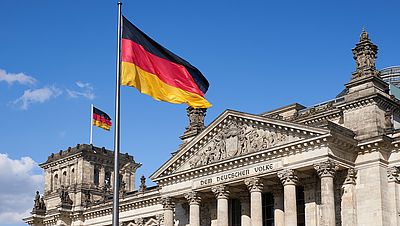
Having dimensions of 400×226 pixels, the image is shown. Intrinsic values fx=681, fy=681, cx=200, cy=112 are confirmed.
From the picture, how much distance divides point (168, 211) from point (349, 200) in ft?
52.0

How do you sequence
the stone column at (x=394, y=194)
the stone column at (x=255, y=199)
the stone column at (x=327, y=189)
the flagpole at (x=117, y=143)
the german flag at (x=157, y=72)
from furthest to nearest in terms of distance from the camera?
the stone column at (x=255, y=199)
the stone column at (x=394, y=194)
the stone column at (x=327, y=189)
the german flag at (x=157, y=72)
the flagpole at (x=117, y=143)

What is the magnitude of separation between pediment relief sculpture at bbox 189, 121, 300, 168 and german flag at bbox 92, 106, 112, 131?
22.5 m

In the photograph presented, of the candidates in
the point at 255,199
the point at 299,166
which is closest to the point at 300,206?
the point at 255,199

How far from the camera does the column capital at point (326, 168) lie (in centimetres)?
4394

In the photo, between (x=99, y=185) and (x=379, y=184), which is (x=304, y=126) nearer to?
(x=379, y=184)

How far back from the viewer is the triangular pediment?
46.7m

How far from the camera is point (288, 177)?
4588cm

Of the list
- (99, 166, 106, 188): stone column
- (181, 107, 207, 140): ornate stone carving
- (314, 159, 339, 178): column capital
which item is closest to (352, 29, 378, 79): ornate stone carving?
(314, 159, 339, 178): column capital

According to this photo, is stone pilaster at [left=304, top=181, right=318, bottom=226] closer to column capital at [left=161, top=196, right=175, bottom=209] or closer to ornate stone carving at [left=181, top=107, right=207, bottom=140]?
column capital at [left=161, top=196, right=175, bottom=209]

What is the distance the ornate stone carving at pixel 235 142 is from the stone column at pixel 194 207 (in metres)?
2.34

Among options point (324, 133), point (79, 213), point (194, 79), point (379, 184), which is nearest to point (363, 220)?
point (379, 184)

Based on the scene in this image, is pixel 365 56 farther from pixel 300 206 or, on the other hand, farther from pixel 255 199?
pixel 255 199

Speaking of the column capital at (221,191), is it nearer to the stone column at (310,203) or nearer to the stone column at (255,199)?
the stone column at (255,199)

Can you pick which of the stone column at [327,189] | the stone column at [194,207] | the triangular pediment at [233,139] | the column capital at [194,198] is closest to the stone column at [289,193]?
the stone column at [327,189]
